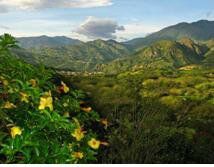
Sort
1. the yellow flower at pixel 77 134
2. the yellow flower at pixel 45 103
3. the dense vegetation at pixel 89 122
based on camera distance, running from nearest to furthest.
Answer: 1. the dense vegetation at pixel 89 122
2. the yellow flower at pixel 45 103
3. the yellow flower at pixel 77 134

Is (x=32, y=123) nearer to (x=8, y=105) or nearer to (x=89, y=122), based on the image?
(x=8, y=105)

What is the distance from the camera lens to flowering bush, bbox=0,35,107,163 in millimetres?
2986

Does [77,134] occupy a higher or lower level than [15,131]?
lower

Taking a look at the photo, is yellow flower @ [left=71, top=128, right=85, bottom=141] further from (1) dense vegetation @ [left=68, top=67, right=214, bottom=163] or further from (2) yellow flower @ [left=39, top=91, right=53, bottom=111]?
(1) dense vegetation @ [left=68, top=67, right=214, bottom=163]

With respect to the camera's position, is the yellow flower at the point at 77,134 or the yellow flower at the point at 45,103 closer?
the yellow flower at the point at 45,103

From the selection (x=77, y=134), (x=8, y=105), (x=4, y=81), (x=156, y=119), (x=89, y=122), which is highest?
(x=4, y=81)

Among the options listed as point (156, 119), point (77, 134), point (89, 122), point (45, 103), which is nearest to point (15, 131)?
point (45, 103)

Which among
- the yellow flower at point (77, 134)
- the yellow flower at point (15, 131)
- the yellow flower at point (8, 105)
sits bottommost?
the yellow flower at point (77, 134)

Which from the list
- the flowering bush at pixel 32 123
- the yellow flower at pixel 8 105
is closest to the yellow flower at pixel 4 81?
the flowering bush at pixel 32 123

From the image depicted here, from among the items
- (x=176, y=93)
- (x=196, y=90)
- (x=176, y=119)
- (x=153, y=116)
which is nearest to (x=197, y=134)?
(x=176, y=119)

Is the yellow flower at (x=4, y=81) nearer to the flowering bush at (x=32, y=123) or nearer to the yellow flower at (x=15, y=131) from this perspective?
the flowering bush at (x=32, y=123)

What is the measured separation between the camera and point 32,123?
3260mm

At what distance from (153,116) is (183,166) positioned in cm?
Result: 505

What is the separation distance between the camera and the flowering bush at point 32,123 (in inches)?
118
